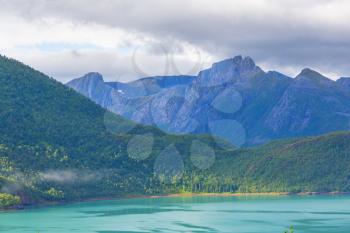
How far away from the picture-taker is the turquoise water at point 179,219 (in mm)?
143125

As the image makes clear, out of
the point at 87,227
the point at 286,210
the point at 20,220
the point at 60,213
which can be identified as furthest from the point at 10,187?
the point at 286,210

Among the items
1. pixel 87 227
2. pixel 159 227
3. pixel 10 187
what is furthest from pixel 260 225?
pixel 10 187

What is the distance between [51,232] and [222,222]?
38.8 metres

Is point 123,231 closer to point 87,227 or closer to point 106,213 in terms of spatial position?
point 87,227

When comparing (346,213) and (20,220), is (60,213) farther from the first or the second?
(346,213)

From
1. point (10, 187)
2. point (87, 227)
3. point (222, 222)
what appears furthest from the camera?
point (10, 187)

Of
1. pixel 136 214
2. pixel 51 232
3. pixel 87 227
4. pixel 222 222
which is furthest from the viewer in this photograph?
pixel 136 214

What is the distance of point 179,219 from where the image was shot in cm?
16188

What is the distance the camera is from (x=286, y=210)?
187 meters

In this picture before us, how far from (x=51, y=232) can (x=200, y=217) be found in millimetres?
41864

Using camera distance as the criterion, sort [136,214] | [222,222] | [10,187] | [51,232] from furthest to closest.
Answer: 1. [10,187]
2. [136,214]
3. [222,222]
4. [51,232]

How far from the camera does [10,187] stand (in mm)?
197250

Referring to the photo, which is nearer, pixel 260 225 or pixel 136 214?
pixel 260 225

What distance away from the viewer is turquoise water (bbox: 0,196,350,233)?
143m
